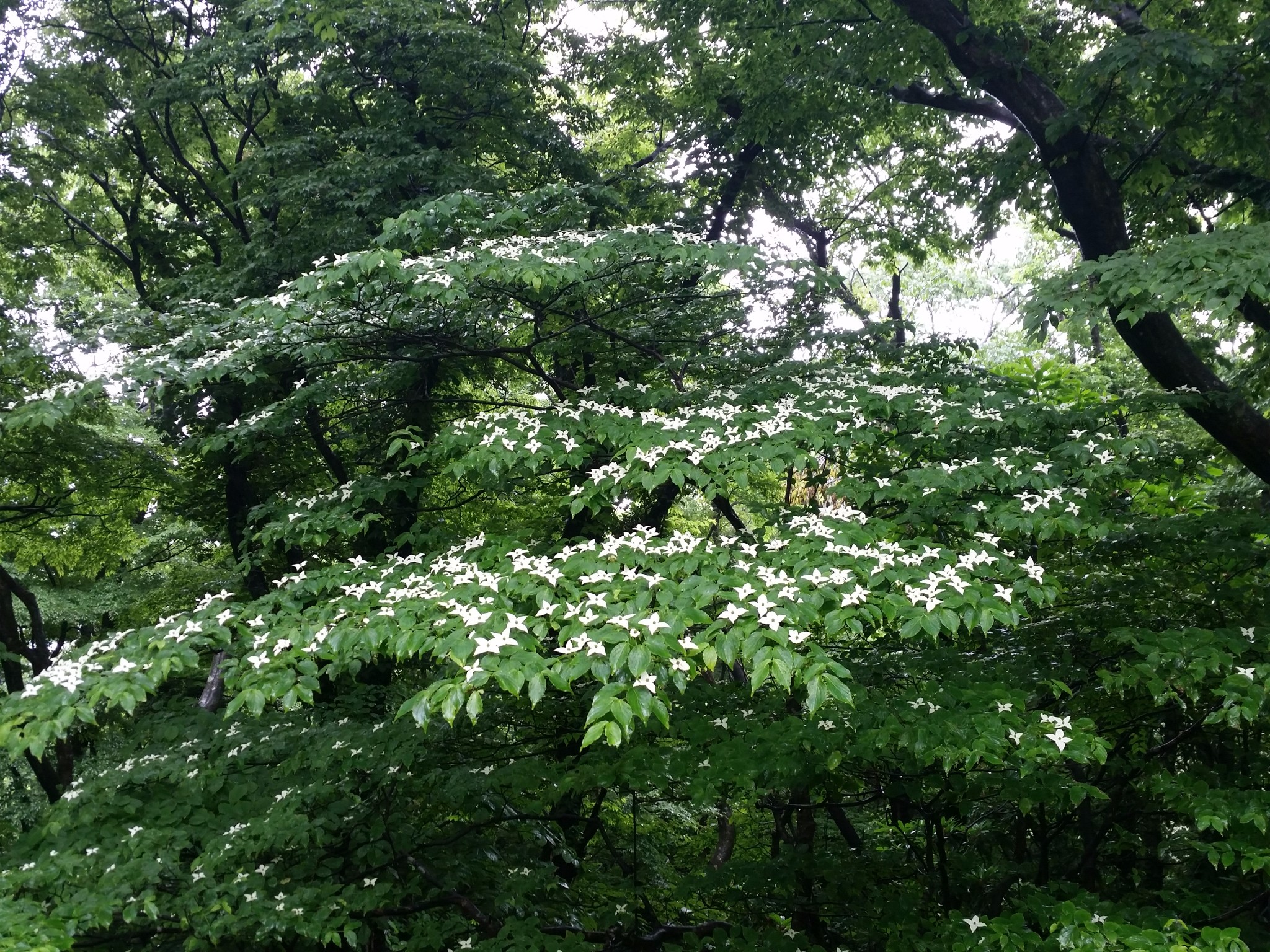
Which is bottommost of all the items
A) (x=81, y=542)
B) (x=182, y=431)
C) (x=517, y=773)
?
(x=517, y=773)

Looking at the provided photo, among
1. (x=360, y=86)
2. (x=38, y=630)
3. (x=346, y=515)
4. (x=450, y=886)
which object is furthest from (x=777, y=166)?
(x=38, y=630)

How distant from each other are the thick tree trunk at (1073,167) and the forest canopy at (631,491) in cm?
4

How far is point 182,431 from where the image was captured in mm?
7496

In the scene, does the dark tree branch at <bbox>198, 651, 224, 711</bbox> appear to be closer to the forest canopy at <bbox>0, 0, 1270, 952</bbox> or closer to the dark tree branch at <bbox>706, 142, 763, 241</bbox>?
the forest canopy at <bbox>0, 0, 1270, 952</bbox>

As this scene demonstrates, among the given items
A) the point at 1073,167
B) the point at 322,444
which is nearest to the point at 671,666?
the point at 322,444

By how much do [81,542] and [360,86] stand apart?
640 centimetres

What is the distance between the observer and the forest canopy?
304 cm

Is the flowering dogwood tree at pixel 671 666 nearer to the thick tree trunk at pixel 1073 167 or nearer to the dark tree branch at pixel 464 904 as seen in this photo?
the dark tree branch at pixel 464 904

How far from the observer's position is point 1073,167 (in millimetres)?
5504

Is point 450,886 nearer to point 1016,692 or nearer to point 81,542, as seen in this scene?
point 1016,692

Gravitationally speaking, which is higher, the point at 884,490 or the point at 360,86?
the point at 360,86

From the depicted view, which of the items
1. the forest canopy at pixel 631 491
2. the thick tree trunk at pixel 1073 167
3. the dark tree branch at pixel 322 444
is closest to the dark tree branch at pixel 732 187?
the forest canopy at pixel 631 491

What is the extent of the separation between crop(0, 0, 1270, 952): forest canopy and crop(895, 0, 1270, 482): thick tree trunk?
0.04 m

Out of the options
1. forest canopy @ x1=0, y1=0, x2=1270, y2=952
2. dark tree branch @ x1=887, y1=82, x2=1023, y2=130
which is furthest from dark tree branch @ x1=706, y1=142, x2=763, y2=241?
dark tree branch @ x1=887, y1=82, x2=1023, y2=130
